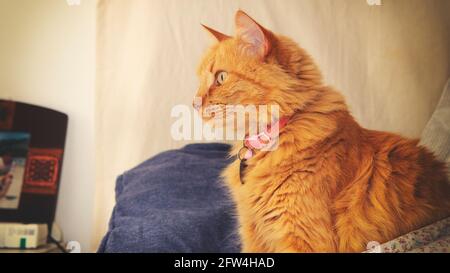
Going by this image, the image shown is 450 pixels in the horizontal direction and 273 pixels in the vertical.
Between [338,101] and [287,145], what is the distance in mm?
187

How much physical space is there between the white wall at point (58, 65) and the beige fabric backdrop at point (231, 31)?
0.04 m

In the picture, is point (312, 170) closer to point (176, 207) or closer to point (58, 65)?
point (176, 207)

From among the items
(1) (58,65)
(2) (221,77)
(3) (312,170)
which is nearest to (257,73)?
(2) (221,77)

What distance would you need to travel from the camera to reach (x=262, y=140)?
3.64ft

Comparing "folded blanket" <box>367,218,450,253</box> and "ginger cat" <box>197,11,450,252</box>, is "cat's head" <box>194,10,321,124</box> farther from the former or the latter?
"folded blanket" <box>367,218,450,253</box>

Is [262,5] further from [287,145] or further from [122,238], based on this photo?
[122,238]

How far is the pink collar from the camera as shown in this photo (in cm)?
109

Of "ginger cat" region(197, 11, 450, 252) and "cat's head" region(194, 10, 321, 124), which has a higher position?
"cat's head" region(194, 10, 321, 124)

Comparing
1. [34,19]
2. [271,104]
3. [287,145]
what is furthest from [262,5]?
[34,19]

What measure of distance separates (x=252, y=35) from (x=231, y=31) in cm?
7

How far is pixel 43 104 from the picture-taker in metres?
1.20

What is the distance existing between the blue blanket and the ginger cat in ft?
0.17

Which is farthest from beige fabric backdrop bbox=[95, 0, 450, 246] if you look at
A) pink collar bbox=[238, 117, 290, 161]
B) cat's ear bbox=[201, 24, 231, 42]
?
pink collar bbox=[238, 117, 290, 161]
